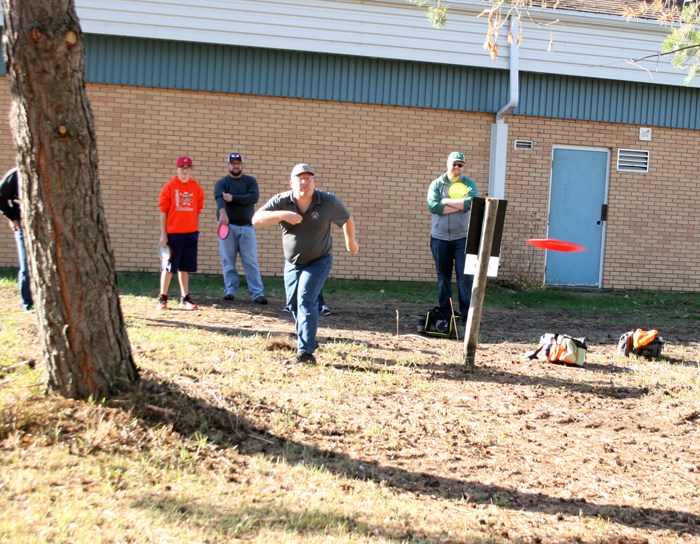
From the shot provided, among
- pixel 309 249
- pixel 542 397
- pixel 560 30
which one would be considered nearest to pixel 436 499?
pixel 542 397

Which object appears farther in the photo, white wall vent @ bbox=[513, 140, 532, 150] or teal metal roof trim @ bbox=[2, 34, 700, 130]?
white wall vent @ bbox=[513, 140, 532, 150]

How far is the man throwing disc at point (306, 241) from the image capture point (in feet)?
23.2

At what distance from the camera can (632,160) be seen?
49.3 ft

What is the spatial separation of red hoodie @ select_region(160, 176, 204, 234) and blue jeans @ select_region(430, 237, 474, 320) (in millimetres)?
2966

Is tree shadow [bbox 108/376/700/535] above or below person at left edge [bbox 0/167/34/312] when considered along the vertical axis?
below


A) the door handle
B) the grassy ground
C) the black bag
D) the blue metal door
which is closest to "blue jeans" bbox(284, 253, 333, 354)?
the grassy ground

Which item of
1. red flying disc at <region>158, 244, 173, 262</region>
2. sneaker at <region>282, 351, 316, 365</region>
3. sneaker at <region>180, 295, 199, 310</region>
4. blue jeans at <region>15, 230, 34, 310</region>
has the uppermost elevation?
red flying disc at <region>158, 244, 173, 262</region>

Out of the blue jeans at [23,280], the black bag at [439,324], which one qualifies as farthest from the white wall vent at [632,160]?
the blue jeans at [23,280]

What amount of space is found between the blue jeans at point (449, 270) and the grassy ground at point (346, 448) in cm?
120

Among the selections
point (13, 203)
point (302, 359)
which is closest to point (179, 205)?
point (13, 203)

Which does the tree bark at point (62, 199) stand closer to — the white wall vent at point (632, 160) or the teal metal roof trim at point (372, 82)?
the teal metal roof trim at point (372, 82)

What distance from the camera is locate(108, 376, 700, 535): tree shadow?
4660 mm

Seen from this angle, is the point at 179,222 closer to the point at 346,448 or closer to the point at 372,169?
the point at 372,169

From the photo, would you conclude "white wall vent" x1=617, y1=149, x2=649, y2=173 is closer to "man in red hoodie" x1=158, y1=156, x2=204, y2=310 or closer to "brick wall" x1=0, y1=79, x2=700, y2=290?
"brick wall" x1=0, y1=79, x2=700, y2=290
